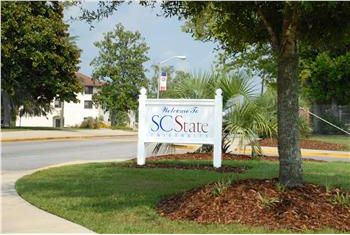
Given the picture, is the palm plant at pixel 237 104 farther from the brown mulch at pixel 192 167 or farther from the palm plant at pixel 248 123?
the brown mulch at pixel 192 167

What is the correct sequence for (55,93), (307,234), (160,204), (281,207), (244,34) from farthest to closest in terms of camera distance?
1. (55,93)
2. (244,34)
3. (160,204)
4. (281,207)
5. (307,234)

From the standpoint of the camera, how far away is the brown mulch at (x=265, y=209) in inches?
267

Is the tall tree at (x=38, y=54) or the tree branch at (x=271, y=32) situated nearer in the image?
the tree branch at (x=271, y=32)

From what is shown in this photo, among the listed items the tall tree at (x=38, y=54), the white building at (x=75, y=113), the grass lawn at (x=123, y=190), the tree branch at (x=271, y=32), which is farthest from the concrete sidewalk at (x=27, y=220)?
the white building at (x=75, y=113)

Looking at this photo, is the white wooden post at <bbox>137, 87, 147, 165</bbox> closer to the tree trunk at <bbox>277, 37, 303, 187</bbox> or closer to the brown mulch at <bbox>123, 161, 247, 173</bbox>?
the brown mulch at <bbox>123, 161, 247, 173</bbox>

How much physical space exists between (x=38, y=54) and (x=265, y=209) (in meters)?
34.1

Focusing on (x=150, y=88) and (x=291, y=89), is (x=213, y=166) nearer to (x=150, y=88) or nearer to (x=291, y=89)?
(x=291, y=89)

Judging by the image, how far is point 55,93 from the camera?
4231 cm

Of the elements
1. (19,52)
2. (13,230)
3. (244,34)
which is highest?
(19,52)

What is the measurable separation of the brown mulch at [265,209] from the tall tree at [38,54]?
104 ft

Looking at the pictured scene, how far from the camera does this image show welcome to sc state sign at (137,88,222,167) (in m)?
13.9

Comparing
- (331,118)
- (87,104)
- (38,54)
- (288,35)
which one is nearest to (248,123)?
(288,35)

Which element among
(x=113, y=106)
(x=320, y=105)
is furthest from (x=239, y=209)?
(x=113, y=106)

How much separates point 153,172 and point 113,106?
50.8 meters
